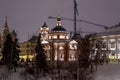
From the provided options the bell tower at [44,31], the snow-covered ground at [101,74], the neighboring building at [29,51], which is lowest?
the snow-covered ground at [101,74]

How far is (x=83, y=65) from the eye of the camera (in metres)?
51.8

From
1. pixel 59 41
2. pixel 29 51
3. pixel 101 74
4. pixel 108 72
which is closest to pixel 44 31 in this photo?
pixel 59 41

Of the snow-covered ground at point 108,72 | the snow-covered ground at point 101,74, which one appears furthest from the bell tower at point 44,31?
the snow-covered ground at point 101,74

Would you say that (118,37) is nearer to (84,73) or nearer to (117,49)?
(117,49)

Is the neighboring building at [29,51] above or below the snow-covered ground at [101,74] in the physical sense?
above

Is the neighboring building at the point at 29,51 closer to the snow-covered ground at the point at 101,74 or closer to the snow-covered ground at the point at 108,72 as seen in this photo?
the snow-covered ground at the point at 101,74

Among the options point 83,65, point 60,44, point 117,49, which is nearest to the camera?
point 83,65

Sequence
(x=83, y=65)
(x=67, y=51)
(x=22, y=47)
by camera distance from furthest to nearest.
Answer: (x=22, y=47)
(x=67, y=51)
(x=83, y=65)

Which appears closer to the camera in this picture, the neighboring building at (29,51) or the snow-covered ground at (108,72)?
the snow-covered ground at (108,72)

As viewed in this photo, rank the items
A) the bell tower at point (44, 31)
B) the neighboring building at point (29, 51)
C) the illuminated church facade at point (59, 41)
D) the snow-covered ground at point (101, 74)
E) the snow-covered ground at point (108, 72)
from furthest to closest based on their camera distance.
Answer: the bell tower at point (44, 31)
the illuminated church facade at point (59, 41)
the neighboring building at point (29, 51)
the snow-covered ground at point (101, 74)
the snow-covered ground at point (108, 72)

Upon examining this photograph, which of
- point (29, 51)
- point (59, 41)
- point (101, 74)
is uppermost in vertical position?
point (59, 41)

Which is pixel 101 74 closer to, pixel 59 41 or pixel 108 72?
pixel 108 72

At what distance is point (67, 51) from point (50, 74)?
198ft

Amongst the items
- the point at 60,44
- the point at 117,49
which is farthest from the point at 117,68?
the point at 60,44
